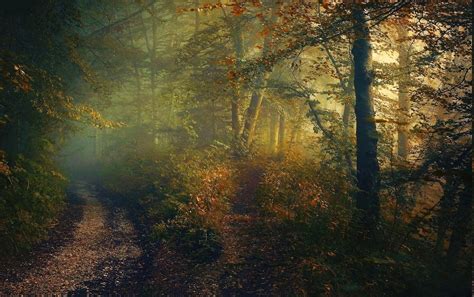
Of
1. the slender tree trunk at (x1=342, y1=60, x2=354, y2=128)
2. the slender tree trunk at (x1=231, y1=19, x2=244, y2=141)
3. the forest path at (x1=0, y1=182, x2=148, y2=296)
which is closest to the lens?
the forest path at (x1=0, y1=182, x2=148, y2=296)

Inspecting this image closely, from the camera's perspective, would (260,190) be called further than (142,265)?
Yes

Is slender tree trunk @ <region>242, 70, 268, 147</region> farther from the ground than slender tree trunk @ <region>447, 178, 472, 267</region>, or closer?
farther from the ground

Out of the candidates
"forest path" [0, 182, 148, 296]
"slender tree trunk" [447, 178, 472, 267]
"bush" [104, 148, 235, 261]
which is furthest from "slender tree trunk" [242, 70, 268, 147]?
"slender tree trunk" [447, 178, 472, 267]

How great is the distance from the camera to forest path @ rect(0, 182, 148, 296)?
9.37 meters

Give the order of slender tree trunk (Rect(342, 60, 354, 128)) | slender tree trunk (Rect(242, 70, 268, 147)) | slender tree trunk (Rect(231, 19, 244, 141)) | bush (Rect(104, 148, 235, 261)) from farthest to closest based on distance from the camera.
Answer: slender tree trunk (Rect(242, 70, 268, 147)) → slender tree trunk (Rect(231, 19, 244, 141)) → slender tree trunk (Rect(342, 60, 354, 128)) → bush (Rect(104, 148, 235, 261))

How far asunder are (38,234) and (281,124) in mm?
21427

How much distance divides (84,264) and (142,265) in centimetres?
175

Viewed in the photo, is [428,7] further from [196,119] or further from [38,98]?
[196,119]

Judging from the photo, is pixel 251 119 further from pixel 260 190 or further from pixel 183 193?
pixel 183 193

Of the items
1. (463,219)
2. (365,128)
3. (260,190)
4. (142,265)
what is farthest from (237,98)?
(463,219)

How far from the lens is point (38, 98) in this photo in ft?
44.6

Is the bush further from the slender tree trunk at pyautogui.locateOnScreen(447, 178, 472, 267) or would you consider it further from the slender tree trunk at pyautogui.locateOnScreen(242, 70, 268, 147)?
the slender tree trunk at pyautogui.locateOnScreen(447, 178, 472, 267)

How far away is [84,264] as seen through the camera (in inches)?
429

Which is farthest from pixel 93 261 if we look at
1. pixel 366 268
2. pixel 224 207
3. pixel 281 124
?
pixel 281 124
